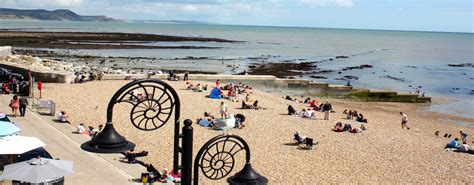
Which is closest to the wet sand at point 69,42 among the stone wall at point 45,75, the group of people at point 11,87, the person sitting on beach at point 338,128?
the stone wall at point 45,75

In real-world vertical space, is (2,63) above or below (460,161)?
above

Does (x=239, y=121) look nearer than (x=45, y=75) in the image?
Yes

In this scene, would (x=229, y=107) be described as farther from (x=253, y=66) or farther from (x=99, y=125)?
(x=253, y=66)

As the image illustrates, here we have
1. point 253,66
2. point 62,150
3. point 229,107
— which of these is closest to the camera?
point 62,150

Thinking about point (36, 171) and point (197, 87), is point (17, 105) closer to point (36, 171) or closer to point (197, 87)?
point (36, 171)

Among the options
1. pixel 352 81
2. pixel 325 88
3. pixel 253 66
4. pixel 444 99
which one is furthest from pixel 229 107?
pixel 253 66

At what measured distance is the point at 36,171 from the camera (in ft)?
26.3

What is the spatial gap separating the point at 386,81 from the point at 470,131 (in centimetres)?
2177

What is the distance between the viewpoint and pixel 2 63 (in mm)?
27188

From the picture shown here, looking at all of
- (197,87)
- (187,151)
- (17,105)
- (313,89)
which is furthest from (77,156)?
(313,89)

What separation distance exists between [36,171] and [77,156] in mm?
4635

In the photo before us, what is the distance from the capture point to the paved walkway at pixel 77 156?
11.1 meters

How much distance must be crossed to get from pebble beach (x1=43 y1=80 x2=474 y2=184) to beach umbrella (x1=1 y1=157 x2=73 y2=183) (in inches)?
182

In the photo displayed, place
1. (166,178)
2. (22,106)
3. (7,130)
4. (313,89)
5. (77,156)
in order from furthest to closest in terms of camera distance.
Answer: (313,89)
(22,106)
(77,156)
(166,178)
(7,130)
